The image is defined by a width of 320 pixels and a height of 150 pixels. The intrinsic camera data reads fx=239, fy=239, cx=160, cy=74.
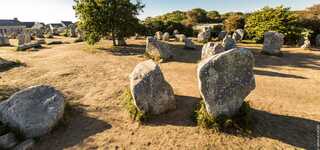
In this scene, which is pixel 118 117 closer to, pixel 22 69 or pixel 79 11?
pixel 22 69

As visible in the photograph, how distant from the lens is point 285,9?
2666 cm

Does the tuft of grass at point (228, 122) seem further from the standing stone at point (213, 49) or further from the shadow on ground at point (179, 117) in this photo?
the standing stone at point (213, 49)

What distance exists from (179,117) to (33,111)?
517 centimetres

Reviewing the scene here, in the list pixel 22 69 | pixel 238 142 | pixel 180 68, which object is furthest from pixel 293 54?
pixel 22 69

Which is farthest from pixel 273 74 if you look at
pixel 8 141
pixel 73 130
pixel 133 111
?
pixel 8 141

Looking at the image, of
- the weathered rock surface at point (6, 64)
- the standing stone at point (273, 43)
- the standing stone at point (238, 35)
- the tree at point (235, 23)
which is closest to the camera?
the weathered rock surface at point (6, 64)

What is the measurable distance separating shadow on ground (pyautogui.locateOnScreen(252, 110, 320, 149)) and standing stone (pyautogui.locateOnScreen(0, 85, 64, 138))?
691 cm

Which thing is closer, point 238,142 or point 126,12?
point 238,142

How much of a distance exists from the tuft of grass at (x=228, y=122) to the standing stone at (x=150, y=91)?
145 centimetres

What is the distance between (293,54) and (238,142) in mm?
17383

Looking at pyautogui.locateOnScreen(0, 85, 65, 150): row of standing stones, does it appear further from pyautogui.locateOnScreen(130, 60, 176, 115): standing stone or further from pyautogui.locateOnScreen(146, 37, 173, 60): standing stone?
pyautogui.locateOnScreen(146, 37, 173, 60): standing stone

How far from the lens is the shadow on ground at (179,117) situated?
27.8 feet

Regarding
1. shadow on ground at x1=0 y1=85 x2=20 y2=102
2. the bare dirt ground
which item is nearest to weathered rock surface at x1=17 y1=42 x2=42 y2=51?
the bare dirt ground

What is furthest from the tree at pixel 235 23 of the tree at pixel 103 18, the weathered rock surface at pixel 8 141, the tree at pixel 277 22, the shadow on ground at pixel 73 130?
the weathered rock surface at pixel 8 141
